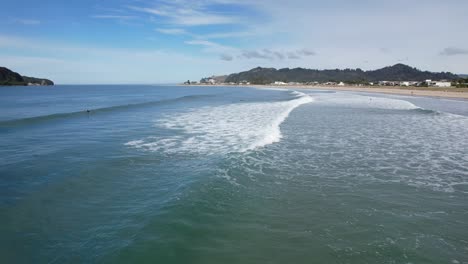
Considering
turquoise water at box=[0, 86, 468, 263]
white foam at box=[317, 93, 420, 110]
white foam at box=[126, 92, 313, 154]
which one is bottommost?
turquoise water at box=[0, 86, 468, 263]

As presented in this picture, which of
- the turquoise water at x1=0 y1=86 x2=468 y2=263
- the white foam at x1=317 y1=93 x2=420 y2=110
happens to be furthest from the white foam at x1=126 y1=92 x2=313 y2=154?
the white foam at x1=317 y1=93 x2=420 y2=110

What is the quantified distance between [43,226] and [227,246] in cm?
410

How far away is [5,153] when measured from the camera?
1464 cm

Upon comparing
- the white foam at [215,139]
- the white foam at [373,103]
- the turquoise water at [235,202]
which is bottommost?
the turquoise water at [235,202]

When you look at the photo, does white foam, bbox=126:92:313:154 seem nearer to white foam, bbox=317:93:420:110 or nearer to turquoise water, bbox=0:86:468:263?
turquoise water, bbox=0:86:468:263

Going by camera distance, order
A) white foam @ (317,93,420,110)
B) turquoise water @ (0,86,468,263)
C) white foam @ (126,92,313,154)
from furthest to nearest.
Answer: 1. white foam @ (317,93,420,110)
2. white foam @ (126,92,313,154)
3. turquoise water @ (0,86,468,263)

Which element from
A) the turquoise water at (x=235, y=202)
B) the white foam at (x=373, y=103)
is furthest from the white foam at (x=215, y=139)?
the white foam at (x=373, y=103)

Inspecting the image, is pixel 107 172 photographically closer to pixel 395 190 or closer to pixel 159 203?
pixel 159 203

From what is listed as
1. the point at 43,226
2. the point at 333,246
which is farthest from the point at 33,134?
the point at 333,246

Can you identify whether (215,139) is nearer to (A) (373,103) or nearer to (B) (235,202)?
(B) (235,202)

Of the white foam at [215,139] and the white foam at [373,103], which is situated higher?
the white foam at [373,103]

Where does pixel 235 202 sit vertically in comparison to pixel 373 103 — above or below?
below

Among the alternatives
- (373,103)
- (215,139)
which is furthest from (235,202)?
(373,103)

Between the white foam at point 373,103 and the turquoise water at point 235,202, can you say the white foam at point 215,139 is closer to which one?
the turquoise water at point 235,202
